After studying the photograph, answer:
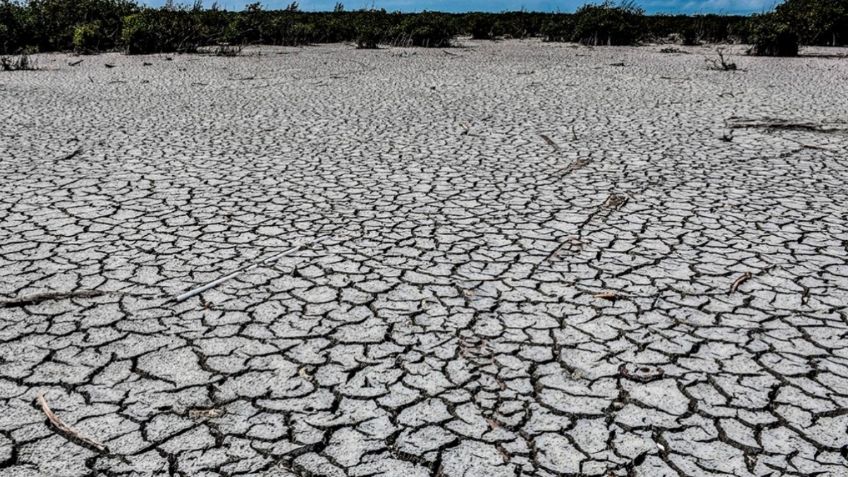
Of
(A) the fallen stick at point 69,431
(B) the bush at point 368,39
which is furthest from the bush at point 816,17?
(A) the fallen stick at point 69,431

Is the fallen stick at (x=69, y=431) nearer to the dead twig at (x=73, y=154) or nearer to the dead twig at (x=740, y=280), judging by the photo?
the dead twig at (x=740, y=280)

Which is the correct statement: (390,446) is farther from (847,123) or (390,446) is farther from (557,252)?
(847,123)

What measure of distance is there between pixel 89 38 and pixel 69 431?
1742 centimetres

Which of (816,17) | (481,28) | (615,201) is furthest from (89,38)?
(816,17)

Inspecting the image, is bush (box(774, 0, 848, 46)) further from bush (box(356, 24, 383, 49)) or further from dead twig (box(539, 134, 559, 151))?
dead twig (box(539, 134, 559, 151))

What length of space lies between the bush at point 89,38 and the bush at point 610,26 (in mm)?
12860

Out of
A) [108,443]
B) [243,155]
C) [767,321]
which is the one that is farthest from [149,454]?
[243,155]

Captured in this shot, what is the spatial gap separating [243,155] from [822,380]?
4.72 m

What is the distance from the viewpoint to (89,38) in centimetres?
1758

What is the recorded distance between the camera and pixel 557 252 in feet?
12.7

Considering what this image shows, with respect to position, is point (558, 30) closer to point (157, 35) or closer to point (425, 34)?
point (425, 34)

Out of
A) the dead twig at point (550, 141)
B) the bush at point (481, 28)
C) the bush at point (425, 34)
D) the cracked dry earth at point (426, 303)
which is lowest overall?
the cracked dry earth at point (426, 303)

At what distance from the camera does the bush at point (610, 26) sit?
71.6ft

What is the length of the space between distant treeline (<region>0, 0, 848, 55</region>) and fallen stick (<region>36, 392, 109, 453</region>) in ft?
54.2
